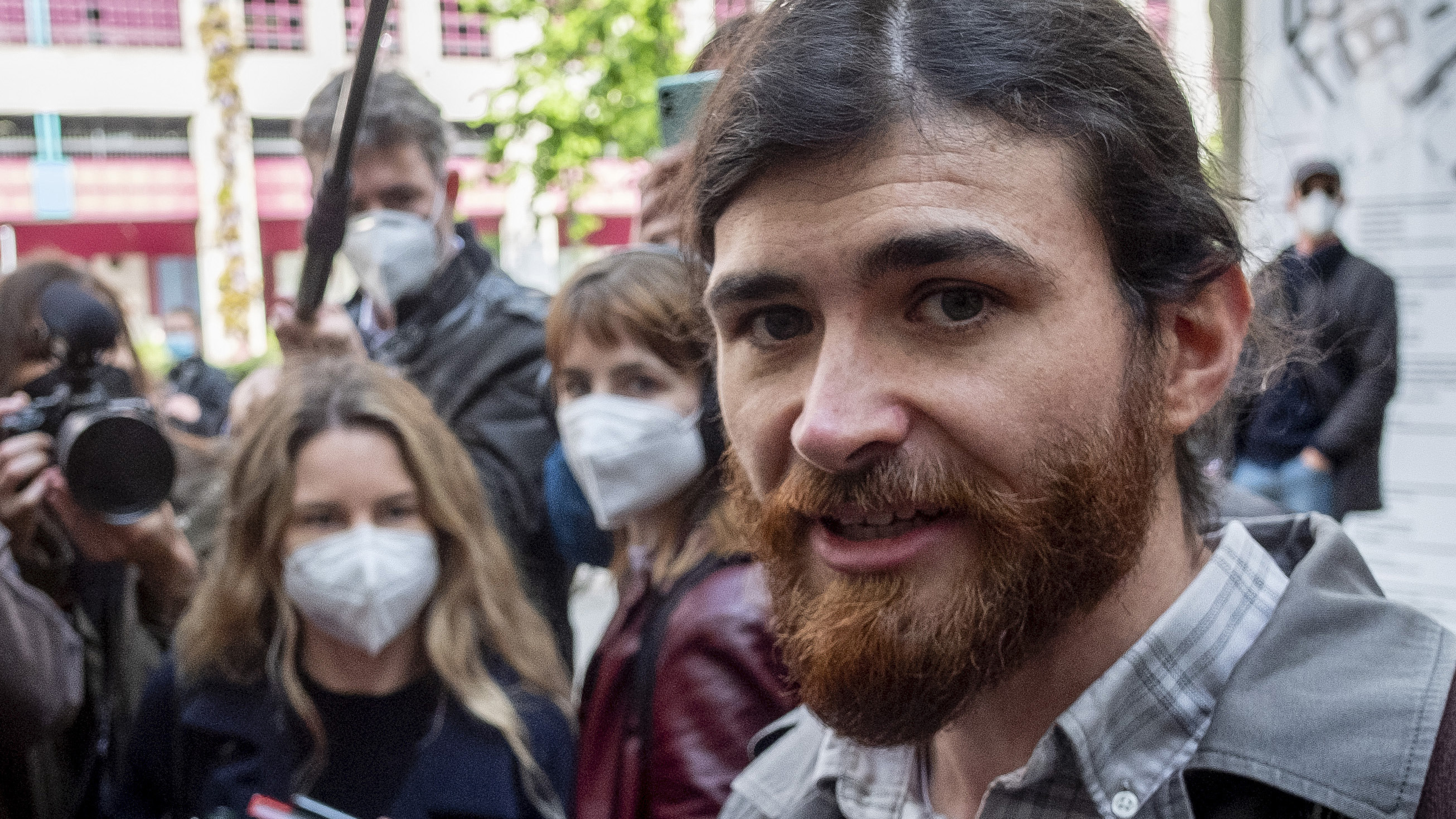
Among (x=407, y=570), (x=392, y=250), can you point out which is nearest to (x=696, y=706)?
(x=407, y=570)

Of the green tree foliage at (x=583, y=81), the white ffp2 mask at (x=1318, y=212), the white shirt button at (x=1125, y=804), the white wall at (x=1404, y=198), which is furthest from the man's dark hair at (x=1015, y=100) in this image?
the green tree foliage at (x=583, y=81)

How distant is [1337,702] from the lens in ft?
4.17

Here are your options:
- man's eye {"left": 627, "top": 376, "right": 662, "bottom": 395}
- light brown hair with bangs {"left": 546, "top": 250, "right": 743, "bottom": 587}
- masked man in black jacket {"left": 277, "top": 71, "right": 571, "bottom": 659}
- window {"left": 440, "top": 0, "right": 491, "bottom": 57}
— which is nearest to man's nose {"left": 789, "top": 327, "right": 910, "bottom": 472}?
light brown hair with bangs {"left": 546, "top": 250, "right": 743, "bottom": 587}

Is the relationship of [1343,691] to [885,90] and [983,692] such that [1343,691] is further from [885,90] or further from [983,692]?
[885,90]

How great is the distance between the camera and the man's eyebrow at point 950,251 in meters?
1.33

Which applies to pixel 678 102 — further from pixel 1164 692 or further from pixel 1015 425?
pixel 1164 692

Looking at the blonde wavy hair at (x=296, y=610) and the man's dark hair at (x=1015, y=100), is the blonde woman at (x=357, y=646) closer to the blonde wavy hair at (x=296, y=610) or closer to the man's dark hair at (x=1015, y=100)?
the blonde wavy hair at (x=296, y=610)

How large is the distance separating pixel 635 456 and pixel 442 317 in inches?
41.6

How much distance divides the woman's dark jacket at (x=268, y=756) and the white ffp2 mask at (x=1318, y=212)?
3732 millimetres

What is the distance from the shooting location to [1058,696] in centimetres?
146

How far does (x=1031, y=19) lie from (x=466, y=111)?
335 inches

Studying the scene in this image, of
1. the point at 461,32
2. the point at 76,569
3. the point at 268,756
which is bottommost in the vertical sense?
the point at 268,756

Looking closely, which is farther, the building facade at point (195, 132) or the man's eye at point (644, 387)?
the building facade at point (195, 132)

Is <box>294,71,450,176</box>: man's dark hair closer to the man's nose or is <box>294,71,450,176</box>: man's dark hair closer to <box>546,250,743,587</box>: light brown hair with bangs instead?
<box>546,250,743,587</box>: light brown hair with bangs
